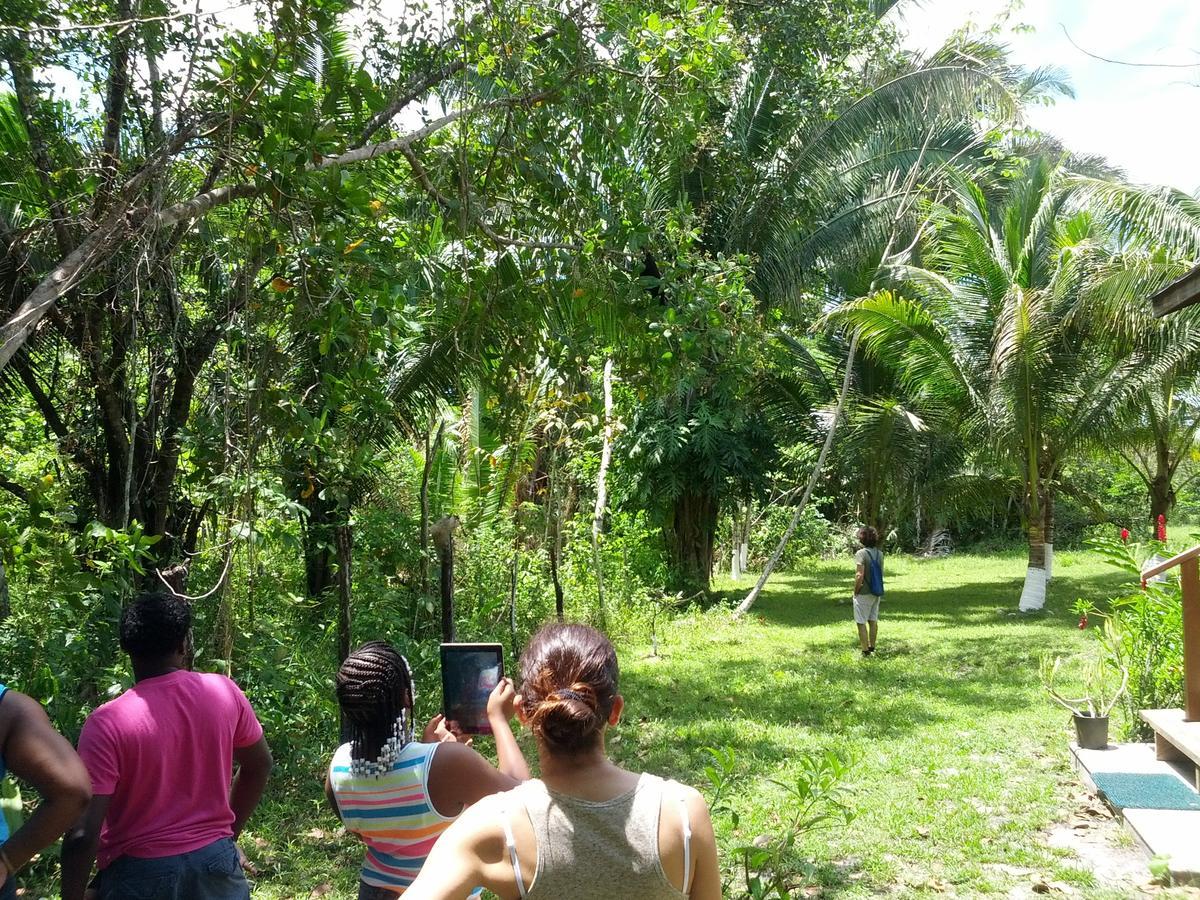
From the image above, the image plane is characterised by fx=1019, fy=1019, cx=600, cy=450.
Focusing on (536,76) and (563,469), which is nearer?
(536,76)

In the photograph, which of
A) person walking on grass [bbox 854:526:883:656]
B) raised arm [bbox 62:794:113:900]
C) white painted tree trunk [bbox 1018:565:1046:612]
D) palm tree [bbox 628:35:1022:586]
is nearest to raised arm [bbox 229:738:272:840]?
raised arm [bbox 62:794:113:900]

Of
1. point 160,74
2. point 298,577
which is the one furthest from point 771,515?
point 160,74

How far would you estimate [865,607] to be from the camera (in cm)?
1191

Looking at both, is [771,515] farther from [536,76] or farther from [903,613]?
[536,76]

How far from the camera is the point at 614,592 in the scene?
557 inches

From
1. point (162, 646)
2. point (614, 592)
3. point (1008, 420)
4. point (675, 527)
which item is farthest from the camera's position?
Result: point (675, 527)

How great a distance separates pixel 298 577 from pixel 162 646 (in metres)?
8.46

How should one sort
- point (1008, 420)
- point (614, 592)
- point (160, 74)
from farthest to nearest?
point (1008, 420) → point (614, 592) → point (160, 74)

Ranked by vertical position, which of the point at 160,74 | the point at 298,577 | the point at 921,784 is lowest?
the point at 921,784

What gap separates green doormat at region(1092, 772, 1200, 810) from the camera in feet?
18.8

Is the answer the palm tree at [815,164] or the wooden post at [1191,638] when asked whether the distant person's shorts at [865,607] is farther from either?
the wooden post at [1191,638]

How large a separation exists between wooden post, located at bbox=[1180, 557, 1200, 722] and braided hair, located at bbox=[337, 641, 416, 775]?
221 inches

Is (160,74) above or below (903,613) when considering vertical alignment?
above

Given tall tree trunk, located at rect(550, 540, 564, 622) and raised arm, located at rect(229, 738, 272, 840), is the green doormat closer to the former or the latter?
raised arm, located at rect(229, 738, 272, 840)
